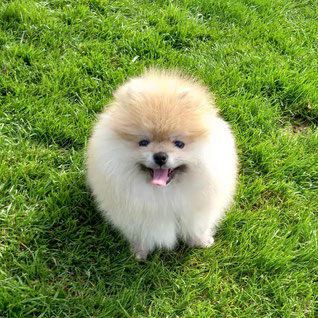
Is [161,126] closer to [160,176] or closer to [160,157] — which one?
[160,157]

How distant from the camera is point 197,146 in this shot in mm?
1655

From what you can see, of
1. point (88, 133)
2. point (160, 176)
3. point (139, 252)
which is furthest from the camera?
point (88, 133)

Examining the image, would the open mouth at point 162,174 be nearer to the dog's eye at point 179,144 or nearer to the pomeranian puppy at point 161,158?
the pomeranian puppy at point 161,158

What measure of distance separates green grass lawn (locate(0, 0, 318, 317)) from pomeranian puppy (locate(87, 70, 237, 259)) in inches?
16.1

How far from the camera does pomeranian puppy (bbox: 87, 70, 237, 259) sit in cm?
161

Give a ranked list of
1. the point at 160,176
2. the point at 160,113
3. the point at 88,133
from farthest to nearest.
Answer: the point at 88,133
the point at 160,176
the point at 160,113

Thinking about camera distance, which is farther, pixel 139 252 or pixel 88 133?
pixel 88 133

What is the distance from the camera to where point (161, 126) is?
62.5 inches

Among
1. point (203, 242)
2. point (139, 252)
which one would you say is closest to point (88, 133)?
point (139, 252)

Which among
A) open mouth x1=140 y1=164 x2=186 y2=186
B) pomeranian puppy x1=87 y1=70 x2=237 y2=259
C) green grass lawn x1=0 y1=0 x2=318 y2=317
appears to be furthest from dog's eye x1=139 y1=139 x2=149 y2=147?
green grass lawn x1=0 y1=0 x2=318 y2=317

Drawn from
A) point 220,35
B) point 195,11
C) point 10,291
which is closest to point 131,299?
point 10,291

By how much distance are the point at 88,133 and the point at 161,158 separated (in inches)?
49.5

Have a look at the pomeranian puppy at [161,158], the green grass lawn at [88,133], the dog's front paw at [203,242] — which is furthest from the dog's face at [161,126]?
the green grass lawn at [88,133]

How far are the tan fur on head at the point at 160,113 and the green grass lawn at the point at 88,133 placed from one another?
2.95ft
